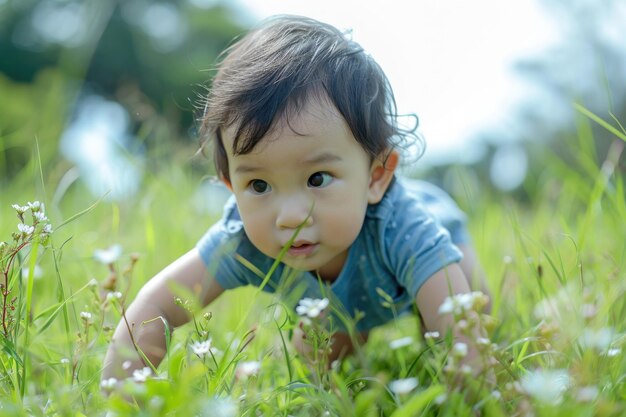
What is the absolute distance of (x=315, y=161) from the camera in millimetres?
1697

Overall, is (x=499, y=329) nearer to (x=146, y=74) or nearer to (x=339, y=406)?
(x=339, y=406)

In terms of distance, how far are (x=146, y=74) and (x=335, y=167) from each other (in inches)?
792

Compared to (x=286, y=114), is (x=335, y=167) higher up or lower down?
lower down

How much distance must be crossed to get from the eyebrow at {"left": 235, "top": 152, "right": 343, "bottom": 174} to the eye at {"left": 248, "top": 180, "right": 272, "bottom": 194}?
0.04 m

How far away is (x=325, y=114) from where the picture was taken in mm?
1718

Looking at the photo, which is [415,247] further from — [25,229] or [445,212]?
[25,229]

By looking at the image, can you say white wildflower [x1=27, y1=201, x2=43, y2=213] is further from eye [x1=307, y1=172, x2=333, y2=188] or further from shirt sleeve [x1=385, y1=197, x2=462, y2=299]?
shirt sleeve [x1=385, y1=197, x2=462, y2=299]

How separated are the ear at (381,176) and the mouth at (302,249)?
223mm

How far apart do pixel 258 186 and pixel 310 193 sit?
0.41ft

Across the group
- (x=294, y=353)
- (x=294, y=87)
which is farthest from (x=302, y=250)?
(x=294, y=87)

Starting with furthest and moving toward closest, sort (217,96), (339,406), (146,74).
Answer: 1. (146,74)
2. (217,96)
3. (339,406)

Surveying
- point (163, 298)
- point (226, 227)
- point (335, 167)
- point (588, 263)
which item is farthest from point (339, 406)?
point (588, 263)

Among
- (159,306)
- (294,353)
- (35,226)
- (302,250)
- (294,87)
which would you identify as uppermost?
(294,87)

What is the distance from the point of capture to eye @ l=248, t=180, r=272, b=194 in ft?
5.76
